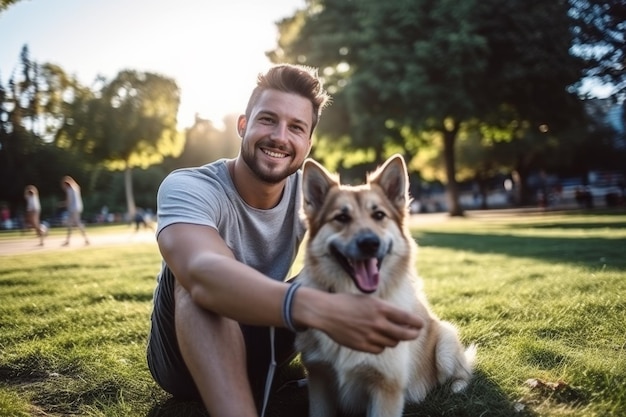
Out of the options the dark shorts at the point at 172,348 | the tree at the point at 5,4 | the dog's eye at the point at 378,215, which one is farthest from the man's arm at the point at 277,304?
the tree at the point at 5,4

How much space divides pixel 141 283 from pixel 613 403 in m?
6.97

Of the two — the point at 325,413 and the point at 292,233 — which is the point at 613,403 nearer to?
the point at 325,413

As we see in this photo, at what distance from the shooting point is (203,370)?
7.70ft

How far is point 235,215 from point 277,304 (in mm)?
1312

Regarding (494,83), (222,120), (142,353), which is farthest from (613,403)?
(222,120)

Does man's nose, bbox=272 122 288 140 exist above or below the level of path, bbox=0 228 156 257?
above

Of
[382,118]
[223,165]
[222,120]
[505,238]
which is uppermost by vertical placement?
[222,120]

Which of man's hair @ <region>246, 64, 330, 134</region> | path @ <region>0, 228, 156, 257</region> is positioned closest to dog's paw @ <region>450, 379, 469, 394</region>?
man's hair @ <region>246, 64, 330, 134</region>

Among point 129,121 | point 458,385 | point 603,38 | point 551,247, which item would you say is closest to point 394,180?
point 458,385

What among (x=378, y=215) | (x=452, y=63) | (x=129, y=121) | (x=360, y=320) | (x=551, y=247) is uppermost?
(x=129, y=121)

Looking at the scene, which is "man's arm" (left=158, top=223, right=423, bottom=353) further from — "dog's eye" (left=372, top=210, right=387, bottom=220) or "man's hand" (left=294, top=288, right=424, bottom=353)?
"dog's eye" (left=372, top=210, right=387, bottom=220)

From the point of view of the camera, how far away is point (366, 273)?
2.68m

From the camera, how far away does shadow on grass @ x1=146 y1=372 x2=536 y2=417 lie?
2869 mm

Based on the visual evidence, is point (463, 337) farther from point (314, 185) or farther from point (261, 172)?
point (261, 172)
